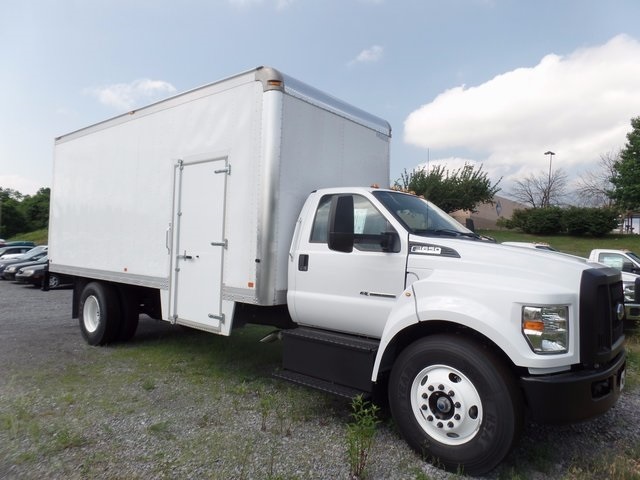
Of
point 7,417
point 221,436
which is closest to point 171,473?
point 221,436

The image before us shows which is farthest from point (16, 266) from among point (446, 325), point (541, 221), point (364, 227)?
point (541, 221)

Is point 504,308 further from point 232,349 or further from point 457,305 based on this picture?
point 232,349

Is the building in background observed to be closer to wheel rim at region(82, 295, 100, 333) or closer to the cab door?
wheel rim at region(82, 295, 100, 333)

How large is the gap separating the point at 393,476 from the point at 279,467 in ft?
2.76

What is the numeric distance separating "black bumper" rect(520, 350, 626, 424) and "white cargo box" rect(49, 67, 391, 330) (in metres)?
2.46

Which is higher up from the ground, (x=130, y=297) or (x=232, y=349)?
(x=130, y=297)

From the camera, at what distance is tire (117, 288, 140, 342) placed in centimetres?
721

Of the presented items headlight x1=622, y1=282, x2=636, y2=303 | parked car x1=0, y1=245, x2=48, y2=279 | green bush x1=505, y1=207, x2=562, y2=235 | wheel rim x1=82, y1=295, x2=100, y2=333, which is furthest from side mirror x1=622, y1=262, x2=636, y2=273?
green bush x1=505, y1=207, x2=562, y2=235

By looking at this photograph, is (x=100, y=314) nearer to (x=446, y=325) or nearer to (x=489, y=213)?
(x=446, y=325)

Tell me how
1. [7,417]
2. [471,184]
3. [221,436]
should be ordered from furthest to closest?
1. [471,184]
2. [7,417]
3. [221,436]

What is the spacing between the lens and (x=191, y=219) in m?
5.54

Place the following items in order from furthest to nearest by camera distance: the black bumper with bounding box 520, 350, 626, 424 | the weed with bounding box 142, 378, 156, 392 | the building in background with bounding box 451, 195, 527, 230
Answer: the building in background with bounding box 451, 195, 527, 230
the weed with bounding box 142, 378, 156, 392
the black bumper with bounding box 520, 350, 626, 424

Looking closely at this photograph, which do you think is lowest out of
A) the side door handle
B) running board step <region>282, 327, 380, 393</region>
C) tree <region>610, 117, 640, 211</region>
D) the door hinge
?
running board step <region>282, 327, 380, 393</region>

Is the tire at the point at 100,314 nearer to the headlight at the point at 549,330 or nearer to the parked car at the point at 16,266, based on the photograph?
the headlight at the point at 549,330
